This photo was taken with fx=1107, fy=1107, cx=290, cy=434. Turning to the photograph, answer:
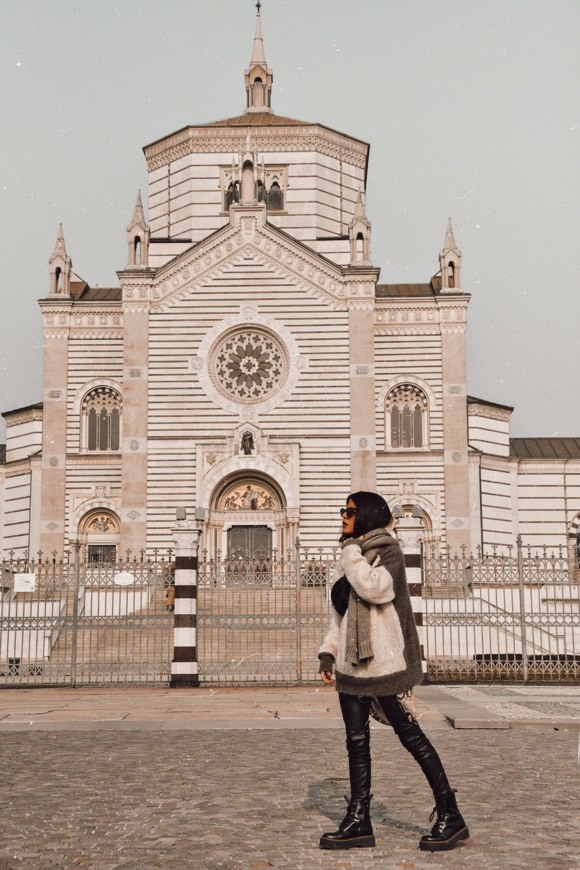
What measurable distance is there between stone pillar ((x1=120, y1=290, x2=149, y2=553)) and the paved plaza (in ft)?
69.6

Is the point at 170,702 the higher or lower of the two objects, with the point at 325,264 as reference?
lower

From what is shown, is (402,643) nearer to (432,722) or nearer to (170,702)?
(432,722)

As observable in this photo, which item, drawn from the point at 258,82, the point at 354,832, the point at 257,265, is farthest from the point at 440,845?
the point at 258,82

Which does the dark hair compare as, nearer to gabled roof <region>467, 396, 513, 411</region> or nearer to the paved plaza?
the paved plaza

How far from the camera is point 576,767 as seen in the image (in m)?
8.26

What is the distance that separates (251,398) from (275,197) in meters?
8.97

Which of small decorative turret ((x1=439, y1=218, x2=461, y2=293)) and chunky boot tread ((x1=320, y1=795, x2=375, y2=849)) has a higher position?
small decorative turret ((x1=439, y1=218, x2=461, y2=293))

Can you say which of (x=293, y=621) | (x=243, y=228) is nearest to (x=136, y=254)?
(x=243, y=228)

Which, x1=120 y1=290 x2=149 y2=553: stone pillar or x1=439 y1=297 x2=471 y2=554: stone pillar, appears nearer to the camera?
x1=120 y1=290 x2=149 y2=553: stone pillar

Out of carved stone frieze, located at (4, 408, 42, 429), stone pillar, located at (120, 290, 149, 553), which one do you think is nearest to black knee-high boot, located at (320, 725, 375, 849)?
stone pillar, located at (120, 290, 149, 553)

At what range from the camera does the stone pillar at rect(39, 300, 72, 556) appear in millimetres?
35062

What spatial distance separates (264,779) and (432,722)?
4.17 metres

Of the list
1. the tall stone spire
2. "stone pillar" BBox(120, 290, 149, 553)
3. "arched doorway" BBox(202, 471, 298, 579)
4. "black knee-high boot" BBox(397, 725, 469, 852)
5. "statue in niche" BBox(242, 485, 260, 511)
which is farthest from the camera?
the tall stone spire

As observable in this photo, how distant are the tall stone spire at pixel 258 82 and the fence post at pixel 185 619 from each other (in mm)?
29510
